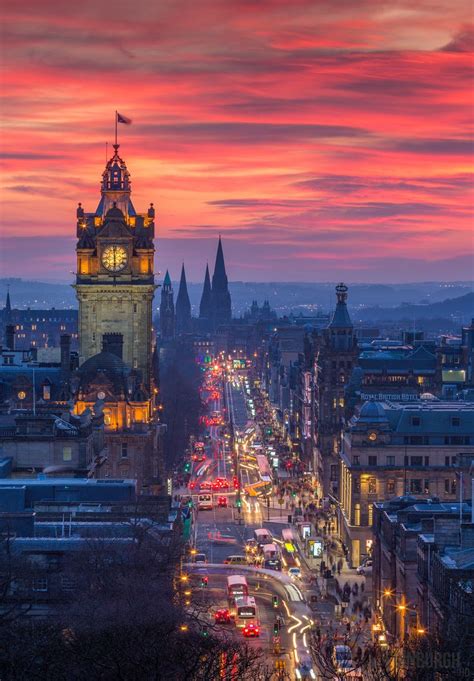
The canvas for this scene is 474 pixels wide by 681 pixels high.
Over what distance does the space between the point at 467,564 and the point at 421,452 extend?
5527cm

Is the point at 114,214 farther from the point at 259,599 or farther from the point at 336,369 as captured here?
the point at 259,599

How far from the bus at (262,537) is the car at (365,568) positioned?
327 inches

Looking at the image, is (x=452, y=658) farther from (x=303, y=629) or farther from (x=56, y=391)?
(x=56, y=391)

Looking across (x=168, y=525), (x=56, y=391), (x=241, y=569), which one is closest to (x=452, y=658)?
(x=168, y=525)

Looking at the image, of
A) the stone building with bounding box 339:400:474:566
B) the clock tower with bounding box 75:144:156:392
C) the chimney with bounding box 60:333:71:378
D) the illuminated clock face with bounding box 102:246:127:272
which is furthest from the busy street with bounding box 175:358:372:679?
the illuminated clock face with bounding box 102:246:127:272

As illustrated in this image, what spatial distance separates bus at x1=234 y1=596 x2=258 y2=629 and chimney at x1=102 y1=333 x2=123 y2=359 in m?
56.2

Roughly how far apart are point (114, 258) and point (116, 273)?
136 cm

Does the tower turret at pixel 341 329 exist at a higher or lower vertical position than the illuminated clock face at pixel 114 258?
lower

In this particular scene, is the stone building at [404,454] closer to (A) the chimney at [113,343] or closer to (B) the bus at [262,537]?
(B) the bus at [262,537]

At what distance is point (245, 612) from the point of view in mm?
97000

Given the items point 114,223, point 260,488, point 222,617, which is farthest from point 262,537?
point 260,488

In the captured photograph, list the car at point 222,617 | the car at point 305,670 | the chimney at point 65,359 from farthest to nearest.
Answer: the chimney at point 65,359
the car at point 222,617
the car at point 305,670

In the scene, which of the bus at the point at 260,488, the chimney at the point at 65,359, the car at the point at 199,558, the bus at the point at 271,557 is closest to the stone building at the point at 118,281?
the chimney at the point at 65,359

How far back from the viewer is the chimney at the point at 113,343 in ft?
500
